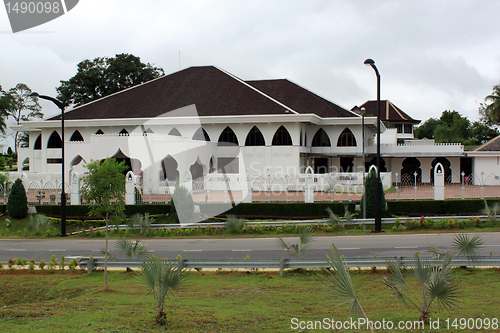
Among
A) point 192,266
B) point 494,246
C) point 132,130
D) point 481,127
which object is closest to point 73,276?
point 192,266

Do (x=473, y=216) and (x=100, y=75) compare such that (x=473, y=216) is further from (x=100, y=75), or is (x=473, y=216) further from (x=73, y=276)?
(x=100, y=75)

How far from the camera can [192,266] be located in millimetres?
11477

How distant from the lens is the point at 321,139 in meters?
36.6

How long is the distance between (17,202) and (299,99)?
75.9ft

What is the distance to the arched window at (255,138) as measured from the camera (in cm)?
3416

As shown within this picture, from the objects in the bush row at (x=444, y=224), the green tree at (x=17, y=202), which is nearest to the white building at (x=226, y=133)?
the green tree at (x=17, y=202)

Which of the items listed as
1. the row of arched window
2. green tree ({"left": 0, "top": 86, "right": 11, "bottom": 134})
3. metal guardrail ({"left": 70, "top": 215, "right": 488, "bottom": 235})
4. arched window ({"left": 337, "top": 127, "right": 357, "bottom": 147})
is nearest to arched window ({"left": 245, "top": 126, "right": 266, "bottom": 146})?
the row of arched window

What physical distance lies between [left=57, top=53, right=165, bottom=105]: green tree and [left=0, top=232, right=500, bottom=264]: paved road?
132 ft

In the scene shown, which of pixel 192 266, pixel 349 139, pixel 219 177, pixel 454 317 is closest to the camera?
pixel 454 317

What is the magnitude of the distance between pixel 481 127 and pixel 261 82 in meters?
46.2

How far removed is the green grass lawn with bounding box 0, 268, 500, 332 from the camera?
7.07 metres

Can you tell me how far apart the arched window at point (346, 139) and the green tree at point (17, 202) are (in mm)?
23687

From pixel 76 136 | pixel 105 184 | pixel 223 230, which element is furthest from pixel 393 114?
pixel 105 184

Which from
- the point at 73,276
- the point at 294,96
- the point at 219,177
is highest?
the point at 294,96
